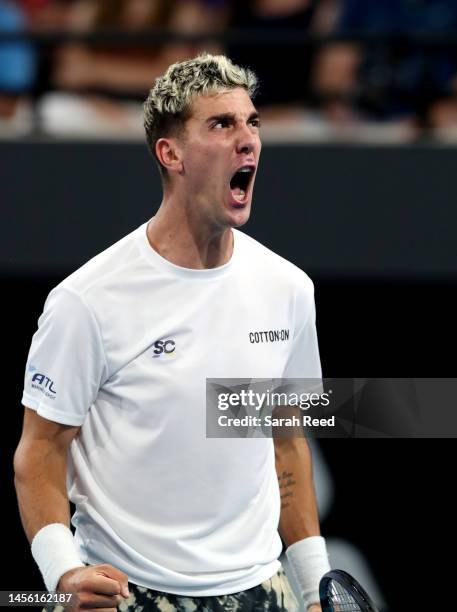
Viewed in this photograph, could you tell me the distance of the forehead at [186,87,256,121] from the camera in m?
2.61

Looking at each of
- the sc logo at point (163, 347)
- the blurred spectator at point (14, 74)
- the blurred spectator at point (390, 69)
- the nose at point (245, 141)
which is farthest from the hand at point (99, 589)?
the blurred spectator at point (14, 74)

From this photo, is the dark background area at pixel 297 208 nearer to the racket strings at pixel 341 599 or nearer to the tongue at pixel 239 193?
the tongue at pixel 239 193

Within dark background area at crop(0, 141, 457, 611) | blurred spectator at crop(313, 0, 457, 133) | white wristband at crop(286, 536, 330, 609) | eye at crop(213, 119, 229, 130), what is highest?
blurred spectator at crop(313, 0, 457, 133)

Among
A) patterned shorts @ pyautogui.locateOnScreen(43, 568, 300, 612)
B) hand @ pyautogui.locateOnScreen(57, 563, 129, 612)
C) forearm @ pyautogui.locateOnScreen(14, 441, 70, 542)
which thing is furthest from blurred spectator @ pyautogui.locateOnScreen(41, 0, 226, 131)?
hand @ pyautogui.locateOnScreen(57, 563, 129, 612)

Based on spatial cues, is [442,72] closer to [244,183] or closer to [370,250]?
[370,250]

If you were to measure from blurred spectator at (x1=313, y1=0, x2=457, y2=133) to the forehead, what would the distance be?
1.72 metres

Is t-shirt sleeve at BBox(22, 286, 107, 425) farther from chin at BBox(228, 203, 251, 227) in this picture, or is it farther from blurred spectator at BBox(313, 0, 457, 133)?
blurred spectator at BBox(313, 0, 457, 133)

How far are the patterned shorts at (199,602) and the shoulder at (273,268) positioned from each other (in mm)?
690

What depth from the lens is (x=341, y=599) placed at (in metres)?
2.55

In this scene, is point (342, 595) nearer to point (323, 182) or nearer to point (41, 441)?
point (41, 441)

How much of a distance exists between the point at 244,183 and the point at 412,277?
171 centimetres

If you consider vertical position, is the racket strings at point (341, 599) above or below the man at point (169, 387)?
below

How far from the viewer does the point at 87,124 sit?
4605mm

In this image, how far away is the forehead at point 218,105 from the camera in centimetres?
261
